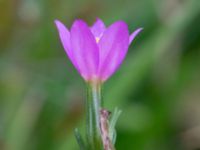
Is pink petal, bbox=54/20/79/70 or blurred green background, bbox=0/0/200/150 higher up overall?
blurred green background, bbox=0/0/200/150

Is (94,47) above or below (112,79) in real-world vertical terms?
below

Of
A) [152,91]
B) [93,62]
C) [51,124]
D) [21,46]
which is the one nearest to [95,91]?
[93,62]

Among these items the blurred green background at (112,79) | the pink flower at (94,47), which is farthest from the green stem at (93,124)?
the blurred green background at (112,79)

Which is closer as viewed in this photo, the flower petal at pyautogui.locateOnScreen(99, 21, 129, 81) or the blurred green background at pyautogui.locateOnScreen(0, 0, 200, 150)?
the flower petal at pyautogui.locateOnScreen(99, 21, 129, 81)

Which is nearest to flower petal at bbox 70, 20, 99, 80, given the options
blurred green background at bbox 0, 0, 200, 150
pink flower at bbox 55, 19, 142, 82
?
pink flower at bbox 55, 19, 142, 82

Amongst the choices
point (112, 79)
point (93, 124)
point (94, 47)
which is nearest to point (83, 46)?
point (94, 47)

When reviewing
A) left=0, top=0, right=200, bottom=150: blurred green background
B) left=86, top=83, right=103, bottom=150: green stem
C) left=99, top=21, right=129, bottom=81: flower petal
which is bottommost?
left=86, top=83, right=103, bottom=150: green stem

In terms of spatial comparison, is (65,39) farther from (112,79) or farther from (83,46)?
(112,79)

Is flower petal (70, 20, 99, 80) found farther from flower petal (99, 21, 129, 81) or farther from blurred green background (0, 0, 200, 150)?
blurred green background (0, 0, 200, 150)
